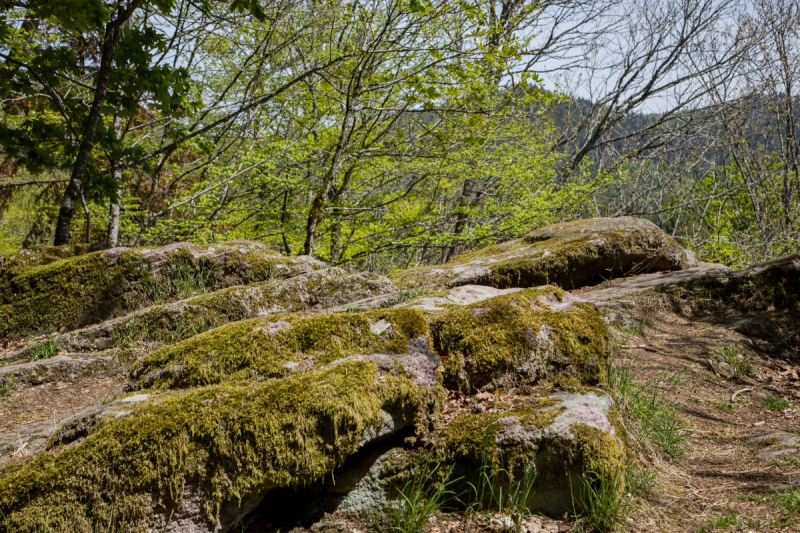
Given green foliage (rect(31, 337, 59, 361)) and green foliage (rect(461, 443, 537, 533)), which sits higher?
green foliage (rect(31, 337, 59, 361))

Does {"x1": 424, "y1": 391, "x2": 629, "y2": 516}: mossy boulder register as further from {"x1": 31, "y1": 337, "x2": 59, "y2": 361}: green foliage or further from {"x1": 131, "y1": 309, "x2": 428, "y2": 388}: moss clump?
{"x1": 31, "y1": 337, "x2": 59, "y2": 361}: green foliage

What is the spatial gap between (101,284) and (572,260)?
609 centimetres

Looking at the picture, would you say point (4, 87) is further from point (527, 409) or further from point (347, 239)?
point (347, 239)

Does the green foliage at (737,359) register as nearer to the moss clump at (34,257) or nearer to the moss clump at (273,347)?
the moss clump at (273,347)

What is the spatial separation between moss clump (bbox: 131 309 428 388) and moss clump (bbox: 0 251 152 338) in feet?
7.71

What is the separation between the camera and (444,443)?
8.67ft

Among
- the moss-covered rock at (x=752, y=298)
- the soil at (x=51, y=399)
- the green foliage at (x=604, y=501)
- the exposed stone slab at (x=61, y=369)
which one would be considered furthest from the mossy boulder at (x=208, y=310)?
the moss-covered rock at (x=752, y=298)

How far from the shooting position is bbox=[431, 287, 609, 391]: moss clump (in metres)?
3.21

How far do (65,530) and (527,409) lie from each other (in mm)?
2279

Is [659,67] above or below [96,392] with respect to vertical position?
above

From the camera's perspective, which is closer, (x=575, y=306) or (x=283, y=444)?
(x=283, y=444)

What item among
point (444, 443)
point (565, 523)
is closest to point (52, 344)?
point (444, 443)

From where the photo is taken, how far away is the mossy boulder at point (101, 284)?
189 inches

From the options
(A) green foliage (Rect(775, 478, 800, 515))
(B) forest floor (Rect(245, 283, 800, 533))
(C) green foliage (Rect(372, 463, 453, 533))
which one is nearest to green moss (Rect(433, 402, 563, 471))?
(C) green foliage (Rect(372, 463, 453, 533))
